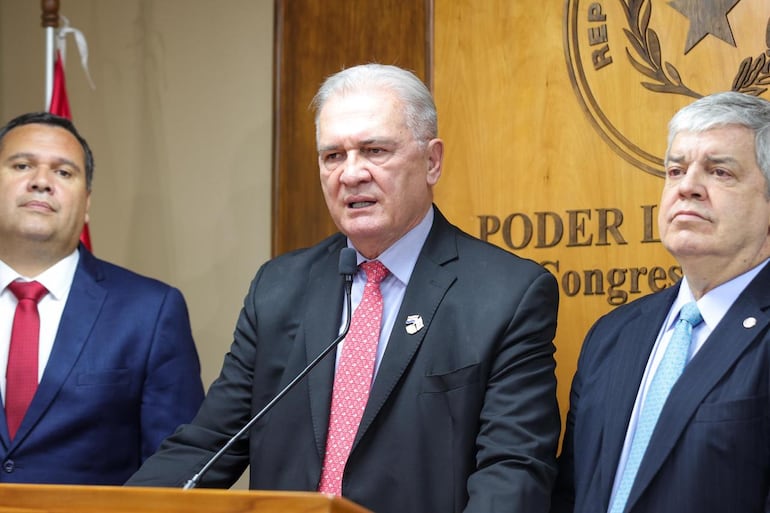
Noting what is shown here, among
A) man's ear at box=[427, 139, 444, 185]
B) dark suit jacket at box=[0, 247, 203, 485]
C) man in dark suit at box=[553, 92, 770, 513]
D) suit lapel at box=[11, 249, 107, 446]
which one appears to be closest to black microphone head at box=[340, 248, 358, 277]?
man's ear at box=[427, 139, 444, 185]

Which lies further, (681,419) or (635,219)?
(635,219)

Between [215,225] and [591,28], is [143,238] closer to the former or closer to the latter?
[215,225]

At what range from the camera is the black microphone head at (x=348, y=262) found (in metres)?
2.77

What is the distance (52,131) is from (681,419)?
2.31 metres

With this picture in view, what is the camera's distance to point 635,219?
11.4ft

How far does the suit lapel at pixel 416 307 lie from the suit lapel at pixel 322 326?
123 mm

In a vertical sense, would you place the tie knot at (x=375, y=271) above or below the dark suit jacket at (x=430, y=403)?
above

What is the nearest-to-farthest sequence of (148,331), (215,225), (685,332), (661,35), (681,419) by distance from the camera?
(681,419) → (685,332) → (661,35) → (148,331) → (215,225)

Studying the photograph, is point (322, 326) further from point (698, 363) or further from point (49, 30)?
point (49, 30)

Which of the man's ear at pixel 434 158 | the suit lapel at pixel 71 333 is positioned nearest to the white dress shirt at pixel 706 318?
the man's ear at pixel 434 158

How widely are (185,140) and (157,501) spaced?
112 inches

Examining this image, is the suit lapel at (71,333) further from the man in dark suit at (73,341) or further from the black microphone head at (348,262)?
the black microphone head at (348,262)

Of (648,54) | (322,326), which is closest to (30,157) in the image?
(322,326)

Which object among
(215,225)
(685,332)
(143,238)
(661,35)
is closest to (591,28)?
(661,35)
